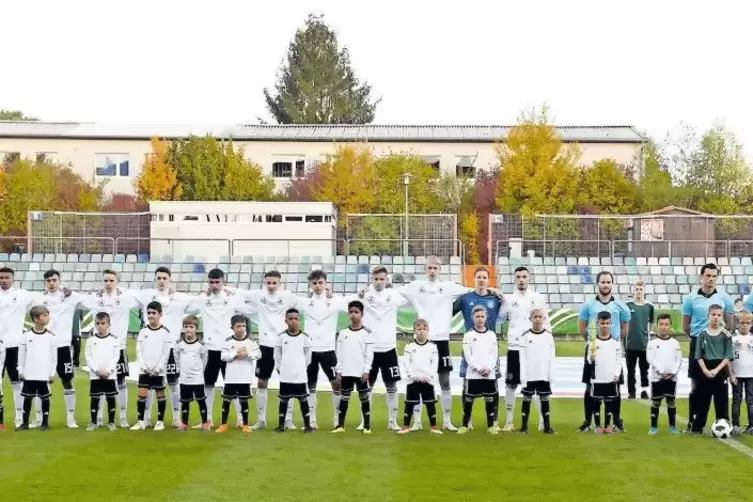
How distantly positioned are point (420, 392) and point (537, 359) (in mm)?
1407

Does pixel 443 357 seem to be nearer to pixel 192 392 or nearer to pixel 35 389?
pixel 192 392

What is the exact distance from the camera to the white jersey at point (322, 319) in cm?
1416

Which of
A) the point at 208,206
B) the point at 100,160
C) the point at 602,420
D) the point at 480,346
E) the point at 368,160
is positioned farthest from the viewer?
the point at 100,160

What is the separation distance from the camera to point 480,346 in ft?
45.1

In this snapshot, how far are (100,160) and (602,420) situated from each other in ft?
168

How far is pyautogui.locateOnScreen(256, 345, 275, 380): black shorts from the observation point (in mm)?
14195

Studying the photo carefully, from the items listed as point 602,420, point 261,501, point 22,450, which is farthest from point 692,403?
point 22,450

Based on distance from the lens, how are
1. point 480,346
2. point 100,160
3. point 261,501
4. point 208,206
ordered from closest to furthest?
point 261,501 → point 480,346 → point 208,206 → point 100,160

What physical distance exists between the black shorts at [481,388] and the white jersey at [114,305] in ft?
14.4

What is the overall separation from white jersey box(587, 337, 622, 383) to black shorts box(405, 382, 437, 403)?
6.12ft

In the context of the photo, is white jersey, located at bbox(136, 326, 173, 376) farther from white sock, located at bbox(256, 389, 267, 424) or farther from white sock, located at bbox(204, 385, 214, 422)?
white sock, located at bbox(256, 389, 267, 424)

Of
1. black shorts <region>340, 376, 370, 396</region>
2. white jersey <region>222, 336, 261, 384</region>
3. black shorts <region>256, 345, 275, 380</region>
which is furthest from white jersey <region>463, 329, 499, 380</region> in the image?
white jersey <region>222, 336, 261, 384</region>

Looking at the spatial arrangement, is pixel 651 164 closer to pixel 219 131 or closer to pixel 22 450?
pixel 219 131

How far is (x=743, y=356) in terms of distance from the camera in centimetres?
1376
